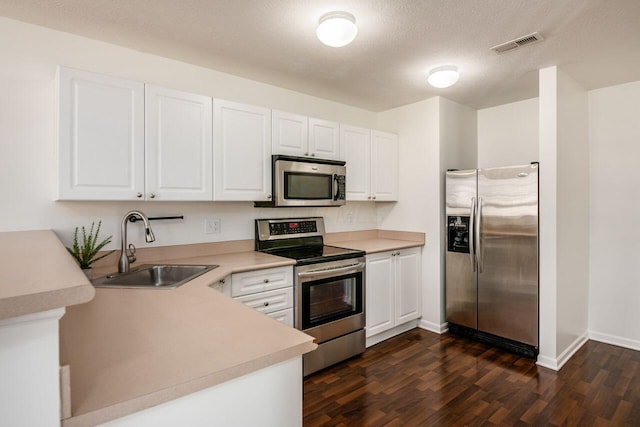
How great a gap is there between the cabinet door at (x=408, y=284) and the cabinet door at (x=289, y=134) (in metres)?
1.39

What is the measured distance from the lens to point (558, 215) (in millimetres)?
2861

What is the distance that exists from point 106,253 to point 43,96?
1047 millimetres

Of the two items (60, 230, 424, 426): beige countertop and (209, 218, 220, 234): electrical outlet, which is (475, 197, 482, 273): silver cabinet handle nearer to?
(209, 218, 220, 234): electrical outlet

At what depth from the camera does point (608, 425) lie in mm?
2074

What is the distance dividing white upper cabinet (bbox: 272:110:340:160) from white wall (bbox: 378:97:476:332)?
0.97 metres

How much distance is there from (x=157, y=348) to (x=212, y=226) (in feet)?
6.26

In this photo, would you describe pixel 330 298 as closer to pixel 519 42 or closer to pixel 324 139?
pixel 324 139

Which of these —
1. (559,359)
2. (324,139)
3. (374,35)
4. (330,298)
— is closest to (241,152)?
(324,139)

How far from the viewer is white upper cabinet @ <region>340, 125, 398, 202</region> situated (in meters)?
3.48

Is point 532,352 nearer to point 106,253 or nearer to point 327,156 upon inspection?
point 327,156

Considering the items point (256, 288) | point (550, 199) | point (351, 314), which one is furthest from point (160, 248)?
point (550, 199)

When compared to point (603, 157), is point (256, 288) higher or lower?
lower

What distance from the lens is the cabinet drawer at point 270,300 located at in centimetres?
239

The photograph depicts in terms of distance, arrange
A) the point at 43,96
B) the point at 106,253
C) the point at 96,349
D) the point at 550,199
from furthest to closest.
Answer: the point at 550,199, the point at 106,253, the point at 43,96, the point at 96,349
